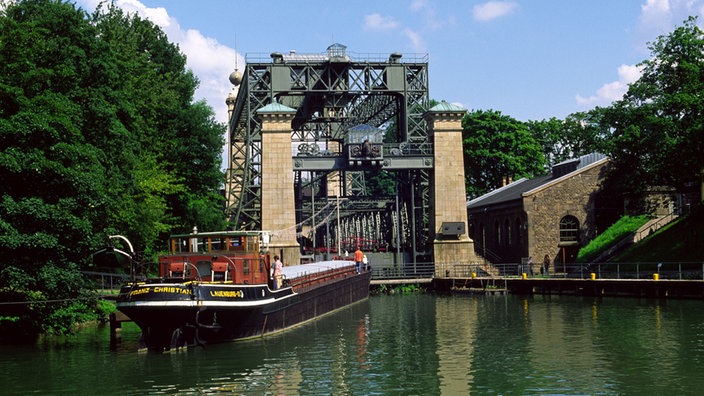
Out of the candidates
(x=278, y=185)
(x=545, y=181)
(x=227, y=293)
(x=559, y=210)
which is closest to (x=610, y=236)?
(x=559, y=210)

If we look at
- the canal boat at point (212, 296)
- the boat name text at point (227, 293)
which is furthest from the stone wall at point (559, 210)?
the boat name text at point (227, 293)

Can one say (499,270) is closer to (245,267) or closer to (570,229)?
(570,229)

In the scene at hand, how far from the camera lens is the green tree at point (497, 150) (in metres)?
87.3

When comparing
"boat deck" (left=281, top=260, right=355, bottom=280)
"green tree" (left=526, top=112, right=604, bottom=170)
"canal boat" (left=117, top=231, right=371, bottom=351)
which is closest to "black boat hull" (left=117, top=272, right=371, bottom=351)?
"canal boat" (left=117, top=231, right=371, bottom=351)

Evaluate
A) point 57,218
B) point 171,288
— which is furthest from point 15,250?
point 171,288

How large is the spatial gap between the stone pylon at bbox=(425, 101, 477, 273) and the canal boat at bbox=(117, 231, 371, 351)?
892 inches

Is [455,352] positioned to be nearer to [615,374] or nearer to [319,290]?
[615,374]

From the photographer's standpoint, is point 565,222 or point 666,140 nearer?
point 666,140

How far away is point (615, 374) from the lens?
2203 cm

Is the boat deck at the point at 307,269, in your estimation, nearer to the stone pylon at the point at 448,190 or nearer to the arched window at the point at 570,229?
the stone pylon at the point at 448,190

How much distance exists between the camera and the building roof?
62.3m

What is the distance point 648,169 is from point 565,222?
10708 mm

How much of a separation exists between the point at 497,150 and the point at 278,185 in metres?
37.3

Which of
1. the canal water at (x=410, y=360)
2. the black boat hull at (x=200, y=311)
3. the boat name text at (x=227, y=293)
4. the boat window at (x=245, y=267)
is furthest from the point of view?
the boat window at (x=245, y=267)
